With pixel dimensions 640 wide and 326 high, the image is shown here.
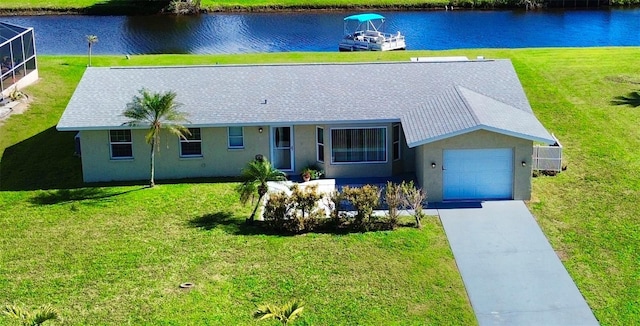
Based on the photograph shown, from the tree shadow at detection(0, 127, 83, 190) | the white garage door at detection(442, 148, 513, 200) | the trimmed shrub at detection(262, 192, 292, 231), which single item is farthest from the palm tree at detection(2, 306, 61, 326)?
the white garage door at detection(442, 148, 513, 200)

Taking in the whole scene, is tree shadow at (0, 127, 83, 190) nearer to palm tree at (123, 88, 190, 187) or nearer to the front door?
palm tree at (123, 88, 190, 187)

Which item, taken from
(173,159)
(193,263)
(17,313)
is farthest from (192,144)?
(17,313)

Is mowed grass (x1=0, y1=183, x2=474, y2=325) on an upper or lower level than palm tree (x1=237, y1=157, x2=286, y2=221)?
lower

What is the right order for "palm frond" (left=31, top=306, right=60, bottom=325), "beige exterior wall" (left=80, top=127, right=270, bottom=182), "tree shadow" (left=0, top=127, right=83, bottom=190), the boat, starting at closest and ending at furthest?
"palm frond" (left=31, top=306, right=60, bottom=325) → "beige exterior wall" (left=80, top=127, right=270, bottom=182) → "tree shadow" (left=0, top=127, right=83, bottom=190) → the boat

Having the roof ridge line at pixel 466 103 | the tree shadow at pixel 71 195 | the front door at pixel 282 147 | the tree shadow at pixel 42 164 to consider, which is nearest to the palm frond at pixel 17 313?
the tree shadow at pixel 71 195

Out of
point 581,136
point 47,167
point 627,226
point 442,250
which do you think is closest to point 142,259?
point 442,250

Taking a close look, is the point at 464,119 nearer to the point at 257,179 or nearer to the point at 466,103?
the point at 466,103

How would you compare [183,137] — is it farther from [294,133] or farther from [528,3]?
[528,3]

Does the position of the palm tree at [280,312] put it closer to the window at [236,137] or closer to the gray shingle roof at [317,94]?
the gray shingle roof at [317,94]
